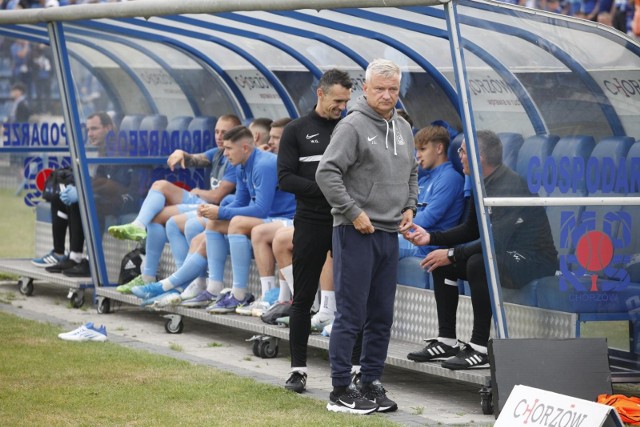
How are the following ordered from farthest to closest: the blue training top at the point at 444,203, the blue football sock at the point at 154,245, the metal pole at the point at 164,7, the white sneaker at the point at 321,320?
the blue football sock at the point at 154,245, the white sneaker at the point at 321,320, the blue training top at the point at 444,203, the metal pole at the point at 164,7

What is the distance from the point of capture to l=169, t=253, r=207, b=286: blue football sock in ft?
35.7

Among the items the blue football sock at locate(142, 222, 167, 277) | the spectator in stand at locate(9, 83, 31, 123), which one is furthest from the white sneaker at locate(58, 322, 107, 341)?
the spectator in stand at locate(9, 83, 31, 123)

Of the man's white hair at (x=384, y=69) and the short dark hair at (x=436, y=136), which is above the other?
the man's white hair at (x=384, y=69)

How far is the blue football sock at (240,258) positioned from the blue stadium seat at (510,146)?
3.07 meters

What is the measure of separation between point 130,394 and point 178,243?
11.2ft

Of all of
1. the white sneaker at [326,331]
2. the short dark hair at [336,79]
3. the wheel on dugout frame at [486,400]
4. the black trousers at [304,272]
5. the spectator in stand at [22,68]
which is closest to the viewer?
the wheel on dugout frame at [486,400]

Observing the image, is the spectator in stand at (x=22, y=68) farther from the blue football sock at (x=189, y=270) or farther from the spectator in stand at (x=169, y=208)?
the blue football sock at (x=189, y=270)

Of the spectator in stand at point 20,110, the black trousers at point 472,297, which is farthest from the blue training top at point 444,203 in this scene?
the spectator in stand at point 20,110

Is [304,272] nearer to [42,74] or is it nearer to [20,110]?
[42,74]

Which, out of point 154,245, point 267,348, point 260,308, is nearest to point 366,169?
point 267,348

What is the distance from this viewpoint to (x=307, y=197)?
8.09m

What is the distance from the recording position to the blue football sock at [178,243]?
11273mm

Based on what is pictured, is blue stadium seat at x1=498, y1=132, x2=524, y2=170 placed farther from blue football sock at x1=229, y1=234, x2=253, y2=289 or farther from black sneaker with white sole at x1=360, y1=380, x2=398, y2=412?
blue football sock at x1=229, y1=234, x2=253, y2=289

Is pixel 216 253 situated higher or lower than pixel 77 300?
higher
